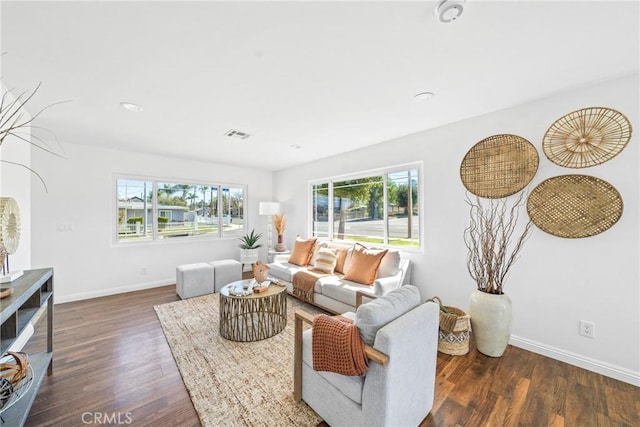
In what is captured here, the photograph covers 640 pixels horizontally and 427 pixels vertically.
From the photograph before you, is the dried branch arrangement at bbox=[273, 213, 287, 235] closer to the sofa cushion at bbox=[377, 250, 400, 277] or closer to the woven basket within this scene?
the sofa cushion at bbox=[377, 250, 400, 277]

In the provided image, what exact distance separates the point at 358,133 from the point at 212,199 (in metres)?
3.44

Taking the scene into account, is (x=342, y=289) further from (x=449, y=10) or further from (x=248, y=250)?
(x=248, y=250)

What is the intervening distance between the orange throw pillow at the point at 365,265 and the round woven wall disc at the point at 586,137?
1922mm

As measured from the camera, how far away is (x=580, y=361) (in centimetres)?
209

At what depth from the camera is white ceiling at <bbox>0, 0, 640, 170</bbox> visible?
1.30 m

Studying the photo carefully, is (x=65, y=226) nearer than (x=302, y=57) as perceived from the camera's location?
No

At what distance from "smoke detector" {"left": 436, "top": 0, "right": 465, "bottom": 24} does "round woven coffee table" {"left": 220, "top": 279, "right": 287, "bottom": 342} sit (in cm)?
258

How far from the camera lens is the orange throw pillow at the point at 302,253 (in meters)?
3.97

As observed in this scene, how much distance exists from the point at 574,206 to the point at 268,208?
4.64 meters

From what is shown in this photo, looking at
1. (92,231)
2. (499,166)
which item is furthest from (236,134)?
(499,166)

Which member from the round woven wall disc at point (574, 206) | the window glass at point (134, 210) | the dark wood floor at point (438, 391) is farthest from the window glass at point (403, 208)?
the window glass at point (134, 210)

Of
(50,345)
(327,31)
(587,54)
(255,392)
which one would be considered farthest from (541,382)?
(50,345)

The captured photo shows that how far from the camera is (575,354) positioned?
6.95 ft

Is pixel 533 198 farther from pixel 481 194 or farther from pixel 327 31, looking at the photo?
pixel 327 31
